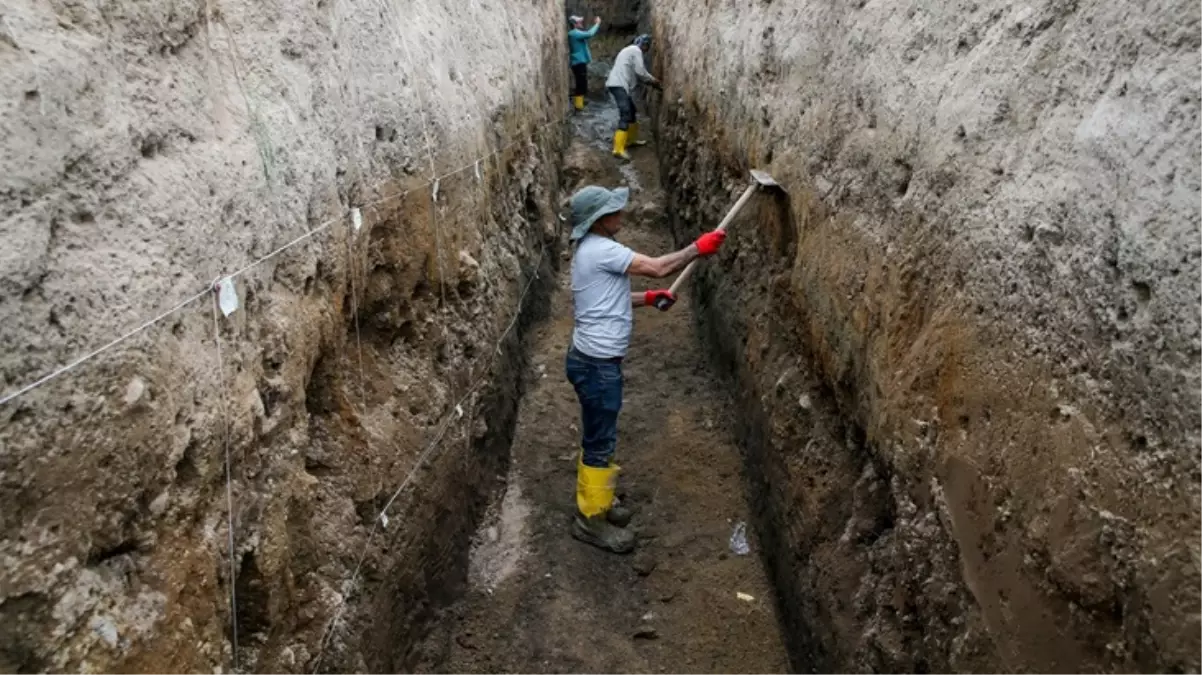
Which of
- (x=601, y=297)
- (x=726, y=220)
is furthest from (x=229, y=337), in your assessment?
(x=726, y=220)

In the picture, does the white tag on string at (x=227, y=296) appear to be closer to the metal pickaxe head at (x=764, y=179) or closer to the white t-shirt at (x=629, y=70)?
the metal pickaxe head at (x=764, y=179)

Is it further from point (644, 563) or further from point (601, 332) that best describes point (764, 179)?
point (644, 563)

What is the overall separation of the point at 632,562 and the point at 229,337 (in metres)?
2.84

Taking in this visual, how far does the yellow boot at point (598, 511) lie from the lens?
458cm

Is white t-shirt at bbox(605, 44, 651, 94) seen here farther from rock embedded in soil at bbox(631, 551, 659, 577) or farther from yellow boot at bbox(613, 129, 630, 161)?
rock embedded in soil at bbox(631, 551, 659, 577)

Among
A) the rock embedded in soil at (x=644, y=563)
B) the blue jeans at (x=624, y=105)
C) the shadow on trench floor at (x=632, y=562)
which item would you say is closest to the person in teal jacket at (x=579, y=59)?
the blue jeans at (x=624, y=105)

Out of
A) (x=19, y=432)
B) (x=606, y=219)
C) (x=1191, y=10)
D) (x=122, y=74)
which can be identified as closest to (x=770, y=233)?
(x=606, y=219)

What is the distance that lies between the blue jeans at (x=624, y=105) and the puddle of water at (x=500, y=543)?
6.41 meters

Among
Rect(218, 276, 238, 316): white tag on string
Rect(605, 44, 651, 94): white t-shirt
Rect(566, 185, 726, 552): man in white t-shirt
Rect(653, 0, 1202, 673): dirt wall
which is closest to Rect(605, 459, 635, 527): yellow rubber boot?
Rect(566, 185, 726, 552): man in white t-shirt

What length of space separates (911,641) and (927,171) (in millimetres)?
1494

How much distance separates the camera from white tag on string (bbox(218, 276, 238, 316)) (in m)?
2.16

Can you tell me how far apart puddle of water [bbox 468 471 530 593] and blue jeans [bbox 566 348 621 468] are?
523 millimetres

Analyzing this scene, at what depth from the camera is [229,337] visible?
222 cm

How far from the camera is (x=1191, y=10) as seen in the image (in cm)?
167
